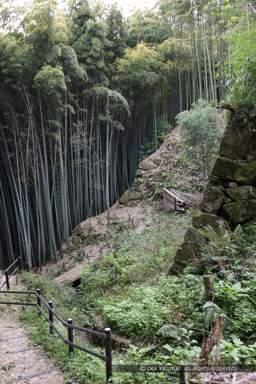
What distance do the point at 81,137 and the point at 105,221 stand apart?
3.53 m

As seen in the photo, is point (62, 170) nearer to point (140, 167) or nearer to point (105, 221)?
point (105, 221)

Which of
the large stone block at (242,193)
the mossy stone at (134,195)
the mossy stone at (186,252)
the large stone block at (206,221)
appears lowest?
the mossy stone at (134,195)

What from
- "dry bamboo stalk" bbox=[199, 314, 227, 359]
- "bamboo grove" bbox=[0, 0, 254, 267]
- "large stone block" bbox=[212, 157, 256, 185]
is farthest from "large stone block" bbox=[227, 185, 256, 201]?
"bamboo grove" bbox=[0, 0, 254, 267]

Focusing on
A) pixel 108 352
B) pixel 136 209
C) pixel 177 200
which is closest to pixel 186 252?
pixel 108 352

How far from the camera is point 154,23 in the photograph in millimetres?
11797

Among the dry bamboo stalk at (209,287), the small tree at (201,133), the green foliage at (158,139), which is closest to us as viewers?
the dry bamboo stalk at (209,287)

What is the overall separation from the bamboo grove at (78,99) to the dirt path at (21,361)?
5051 mm

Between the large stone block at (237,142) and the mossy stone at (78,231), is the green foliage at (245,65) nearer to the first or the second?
the large stone block at (237,142)

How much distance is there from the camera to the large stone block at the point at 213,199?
411cm

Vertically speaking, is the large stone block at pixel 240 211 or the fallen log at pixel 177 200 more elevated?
the large stone block at pixel 240 211

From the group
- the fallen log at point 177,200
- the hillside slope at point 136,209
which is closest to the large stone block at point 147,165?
the hillside slope at point 136,209

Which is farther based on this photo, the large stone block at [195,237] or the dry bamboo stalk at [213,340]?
the large stone block at [195,237]

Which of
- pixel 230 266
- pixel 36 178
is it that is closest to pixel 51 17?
pixel 36 178

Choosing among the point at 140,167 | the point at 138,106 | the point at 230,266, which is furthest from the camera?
the point at 138,106
